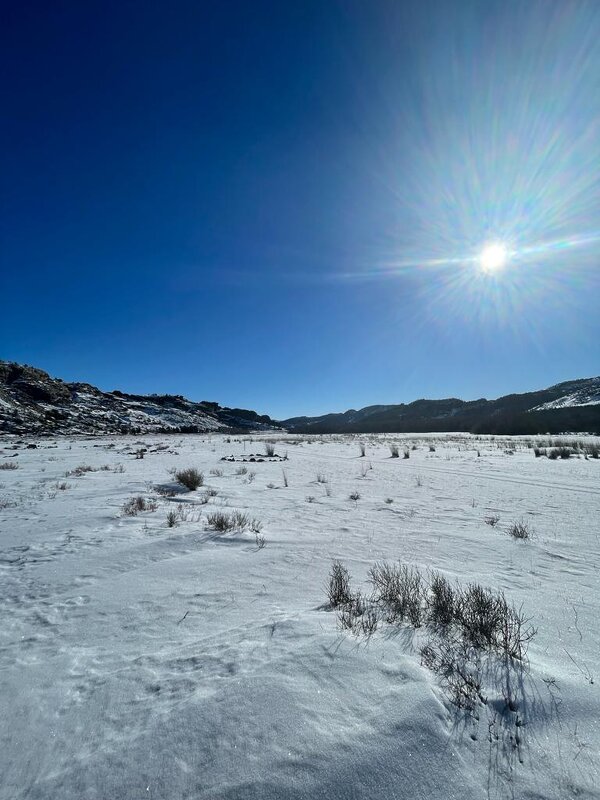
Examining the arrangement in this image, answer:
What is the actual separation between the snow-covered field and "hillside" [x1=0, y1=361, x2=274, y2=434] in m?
41.3

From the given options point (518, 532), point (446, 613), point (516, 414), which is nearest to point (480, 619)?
point (446, 613)

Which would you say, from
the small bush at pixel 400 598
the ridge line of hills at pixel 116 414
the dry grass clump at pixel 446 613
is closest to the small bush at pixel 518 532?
the dry grass clump at pixel 446 613

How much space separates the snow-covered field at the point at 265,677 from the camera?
5.06ft

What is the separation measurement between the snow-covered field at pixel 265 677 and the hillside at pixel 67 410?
4130cm

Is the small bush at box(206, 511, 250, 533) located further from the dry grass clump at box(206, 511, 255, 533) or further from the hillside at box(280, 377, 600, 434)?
the hillside at box(280, 377, 600, 434)

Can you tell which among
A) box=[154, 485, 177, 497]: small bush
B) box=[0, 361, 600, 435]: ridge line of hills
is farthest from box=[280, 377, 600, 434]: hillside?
box=[154, 485, 177, 497]: small bush

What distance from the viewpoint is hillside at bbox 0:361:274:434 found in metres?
40.5

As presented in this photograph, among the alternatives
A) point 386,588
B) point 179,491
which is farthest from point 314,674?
point 179,491

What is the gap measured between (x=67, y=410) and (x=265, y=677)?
2376 inches

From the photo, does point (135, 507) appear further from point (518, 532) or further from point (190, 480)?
point (518, 532)

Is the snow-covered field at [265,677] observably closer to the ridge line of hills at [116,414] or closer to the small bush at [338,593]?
the small bush at [338,593]

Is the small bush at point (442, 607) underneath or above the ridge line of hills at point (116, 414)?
underneath

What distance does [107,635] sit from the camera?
8.97 feet

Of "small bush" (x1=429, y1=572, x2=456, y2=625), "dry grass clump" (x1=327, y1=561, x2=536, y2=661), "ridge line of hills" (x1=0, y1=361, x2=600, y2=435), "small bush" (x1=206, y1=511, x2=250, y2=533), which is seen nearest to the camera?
"dry grass clump" (x1=327, y1=561, x2=536, y2=661)
